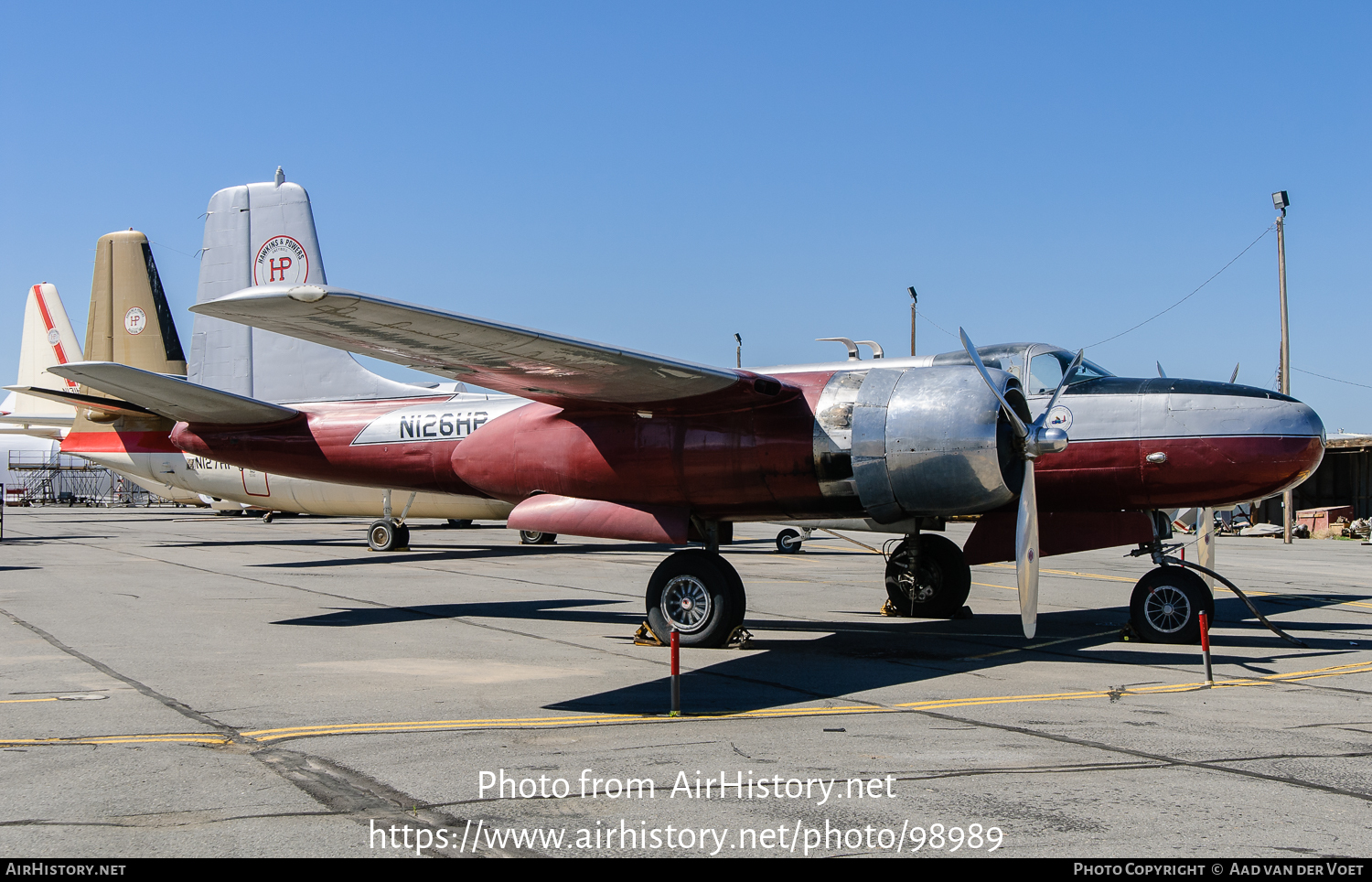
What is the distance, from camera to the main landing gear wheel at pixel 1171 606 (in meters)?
12.8

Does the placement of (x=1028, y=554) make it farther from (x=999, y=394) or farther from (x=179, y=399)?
(x=179, y=399)

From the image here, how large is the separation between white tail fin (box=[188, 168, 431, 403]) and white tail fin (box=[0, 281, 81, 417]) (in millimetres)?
34899

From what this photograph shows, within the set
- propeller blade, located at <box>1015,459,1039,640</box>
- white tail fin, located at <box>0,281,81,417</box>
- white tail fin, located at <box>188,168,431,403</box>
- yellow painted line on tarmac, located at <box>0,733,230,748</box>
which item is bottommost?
yellow painted line on tarmac, located at <box>0,733,230,748</box>

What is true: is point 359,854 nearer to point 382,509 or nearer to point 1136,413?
point 1136,413

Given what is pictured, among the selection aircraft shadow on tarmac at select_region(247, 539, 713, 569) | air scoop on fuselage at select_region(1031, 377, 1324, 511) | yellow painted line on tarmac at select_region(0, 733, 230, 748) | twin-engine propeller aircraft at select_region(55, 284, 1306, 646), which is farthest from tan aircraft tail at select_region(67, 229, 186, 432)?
air scoop on fuselage at select_region(1031, 377, 1324, 511)

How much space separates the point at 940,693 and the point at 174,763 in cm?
635

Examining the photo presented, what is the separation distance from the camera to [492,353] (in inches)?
419

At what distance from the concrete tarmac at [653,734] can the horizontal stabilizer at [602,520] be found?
1398 millimetres

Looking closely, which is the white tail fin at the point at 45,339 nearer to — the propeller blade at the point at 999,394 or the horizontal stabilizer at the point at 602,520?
the horizontal stabilizer at the point at 602,520

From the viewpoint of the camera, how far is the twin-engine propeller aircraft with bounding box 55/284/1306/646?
1089 centimetres

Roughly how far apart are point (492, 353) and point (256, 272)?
37.3ft

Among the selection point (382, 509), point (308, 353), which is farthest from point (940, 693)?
point (382, 509)

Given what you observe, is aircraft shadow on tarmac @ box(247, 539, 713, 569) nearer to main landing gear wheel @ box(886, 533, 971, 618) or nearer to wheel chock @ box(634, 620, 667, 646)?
main landing gear wheel @ box(886, 533, 971, 618)

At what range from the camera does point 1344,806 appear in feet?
19.1
